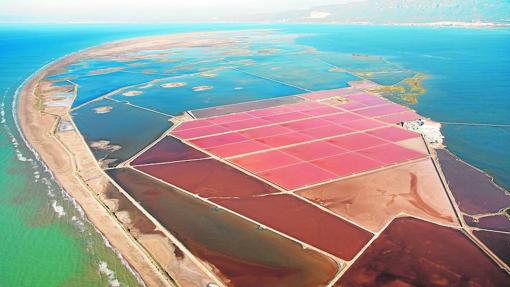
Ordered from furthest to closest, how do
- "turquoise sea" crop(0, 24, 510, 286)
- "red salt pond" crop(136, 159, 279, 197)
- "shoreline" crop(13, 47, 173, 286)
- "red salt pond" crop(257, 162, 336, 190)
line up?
1. "red salt pond" crop(257, 162, 336, 190)
2. "red salt pond" crop(136, 159, 279, 197)
3. "shoreline" crop(13, 47, 173, 286)
4. "turquoise sea" crop(0, 24, 510, 286)

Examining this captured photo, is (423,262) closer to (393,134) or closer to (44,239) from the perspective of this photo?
(393,134)

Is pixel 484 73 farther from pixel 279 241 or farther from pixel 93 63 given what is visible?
pixel 93 63

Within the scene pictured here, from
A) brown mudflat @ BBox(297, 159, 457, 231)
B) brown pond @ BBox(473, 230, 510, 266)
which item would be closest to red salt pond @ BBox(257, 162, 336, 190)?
brown mudflat @ BBox(297, 159, 457, 231)

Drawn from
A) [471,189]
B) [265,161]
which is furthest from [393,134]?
[265,161]

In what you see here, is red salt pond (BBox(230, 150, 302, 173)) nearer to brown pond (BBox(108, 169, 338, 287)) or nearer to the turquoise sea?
brown pond (BBox(108, 169, 338, 287))

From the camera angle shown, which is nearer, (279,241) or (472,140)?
(279,241)

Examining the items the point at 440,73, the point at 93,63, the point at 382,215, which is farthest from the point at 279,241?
the point at 93,63

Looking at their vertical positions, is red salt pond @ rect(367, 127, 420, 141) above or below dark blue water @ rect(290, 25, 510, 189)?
above
